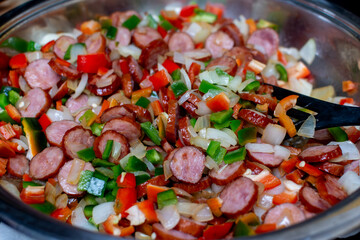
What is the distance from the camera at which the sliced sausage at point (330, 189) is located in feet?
4.91

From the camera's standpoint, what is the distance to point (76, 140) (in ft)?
5.89

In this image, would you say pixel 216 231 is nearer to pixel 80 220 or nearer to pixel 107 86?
pixel 80 220

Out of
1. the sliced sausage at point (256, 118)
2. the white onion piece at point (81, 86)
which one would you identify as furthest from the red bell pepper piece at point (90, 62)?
the sliced sausage at point (256, 118)

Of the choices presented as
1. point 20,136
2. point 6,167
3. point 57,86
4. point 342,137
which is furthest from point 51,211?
point 342,137

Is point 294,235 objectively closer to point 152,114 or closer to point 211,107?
point 211,107

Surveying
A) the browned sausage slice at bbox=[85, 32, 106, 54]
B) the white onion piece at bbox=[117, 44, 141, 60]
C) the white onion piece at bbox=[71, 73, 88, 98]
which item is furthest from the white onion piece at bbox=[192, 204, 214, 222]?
the browned sausage slice at bbox=[85, 32, 106, 54]

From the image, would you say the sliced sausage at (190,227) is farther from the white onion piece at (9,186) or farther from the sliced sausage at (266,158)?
the white onion piece at (9,186)

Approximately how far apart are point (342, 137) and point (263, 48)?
0.95 meters

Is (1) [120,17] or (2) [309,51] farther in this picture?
(1) [120,17]

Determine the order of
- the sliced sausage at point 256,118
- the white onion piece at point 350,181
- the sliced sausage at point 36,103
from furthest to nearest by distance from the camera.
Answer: the sliced sausage at point 36,103 < the sliced sausage at point 256,118 < the white onion piece at point 350,181

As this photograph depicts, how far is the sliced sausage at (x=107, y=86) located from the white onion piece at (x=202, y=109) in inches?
22.3

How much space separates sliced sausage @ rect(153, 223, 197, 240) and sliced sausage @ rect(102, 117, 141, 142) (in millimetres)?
534

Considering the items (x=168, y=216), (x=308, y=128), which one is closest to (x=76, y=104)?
(x=168, y=216)

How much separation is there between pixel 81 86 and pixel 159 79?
505 millimetres
